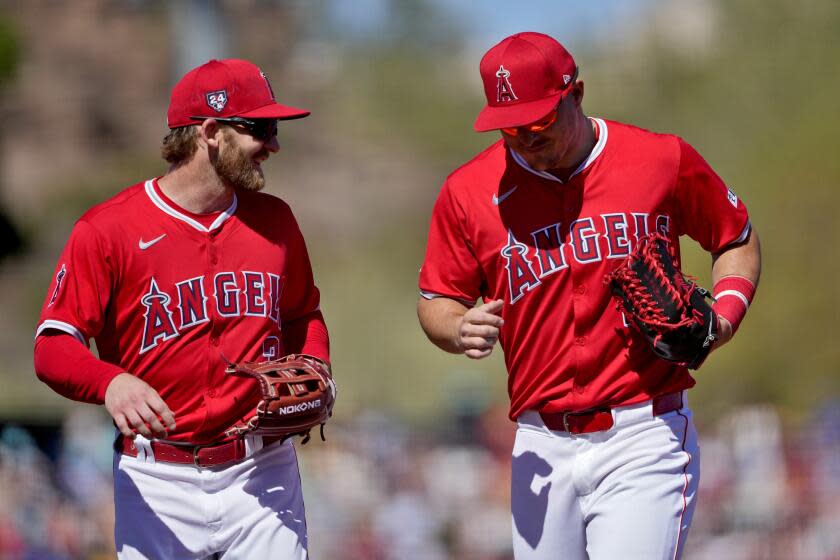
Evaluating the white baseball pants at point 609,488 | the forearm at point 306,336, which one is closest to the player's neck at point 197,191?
the forearm at point 306,336

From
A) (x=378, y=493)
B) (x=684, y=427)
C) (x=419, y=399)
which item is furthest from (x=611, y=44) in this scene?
(x=684, y=427)

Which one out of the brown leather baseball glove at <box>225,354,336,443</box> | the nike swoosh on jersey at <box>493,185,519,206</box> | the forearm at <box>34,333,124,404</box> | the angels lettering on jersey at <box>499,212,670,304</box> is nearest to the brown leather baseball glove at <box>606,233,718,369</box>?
the angels lettering on jersey at <box>499,212,670,304</box>

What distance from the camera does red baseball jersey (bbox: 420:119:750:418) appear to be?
411cm

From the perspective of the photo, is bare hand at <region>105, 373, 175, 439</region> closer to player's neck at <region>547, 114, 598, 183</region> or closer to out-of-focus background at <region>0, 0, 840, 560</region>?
player's neck at <region>547, 114, 598, 183</region>

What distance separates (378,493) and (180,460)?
4750 millimetres

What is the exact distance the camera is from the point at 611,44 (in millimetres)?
32031

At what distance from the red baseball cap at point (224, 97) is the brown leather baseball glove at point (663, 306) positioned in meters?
1.26

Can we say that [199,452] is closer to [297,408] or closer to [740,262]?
[297,408]

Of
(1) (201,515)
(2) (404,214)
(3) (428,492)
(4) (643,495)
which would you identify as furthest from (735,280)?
(2) (404,214)

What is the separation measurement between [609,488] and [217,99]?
192cm

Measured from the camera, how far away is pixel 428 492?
8.81m

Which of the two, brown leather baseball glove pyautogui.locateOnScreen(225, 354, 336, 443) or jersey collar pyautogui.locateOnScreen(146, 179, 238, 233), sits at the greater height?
jersey collar pyautogui.locateOnScreen(146, 179, 238, 233)

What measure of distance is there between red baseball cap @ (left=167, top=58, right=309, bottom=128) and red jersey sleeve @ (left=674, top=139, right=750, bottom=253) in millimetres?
1356

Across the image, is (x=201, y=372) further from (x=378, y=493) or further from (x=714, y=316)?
(x=378, y=493)
